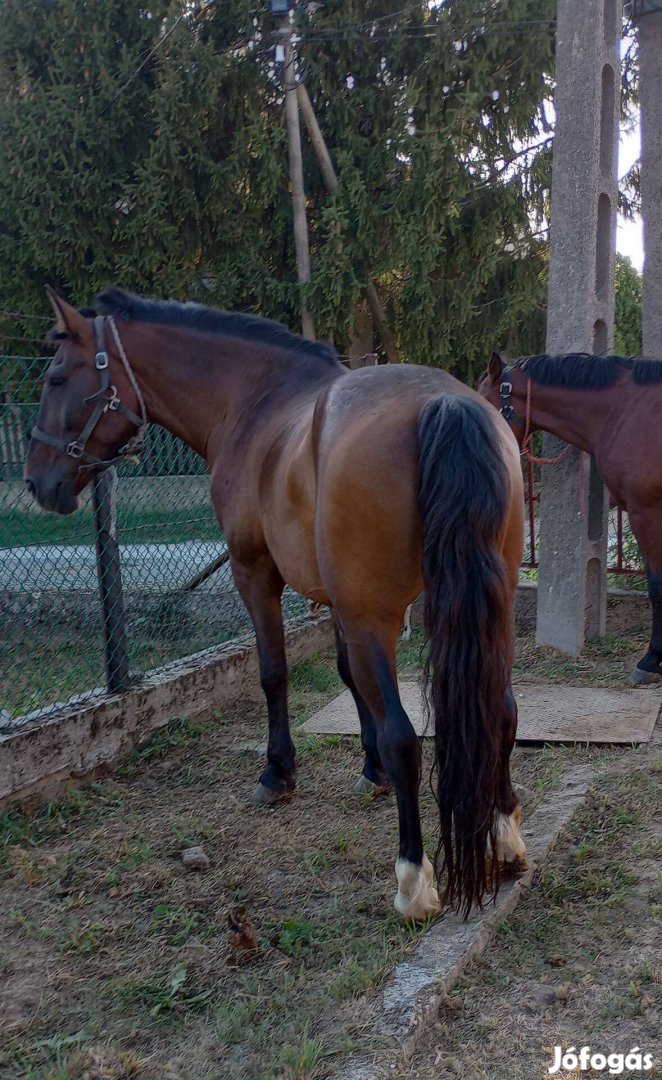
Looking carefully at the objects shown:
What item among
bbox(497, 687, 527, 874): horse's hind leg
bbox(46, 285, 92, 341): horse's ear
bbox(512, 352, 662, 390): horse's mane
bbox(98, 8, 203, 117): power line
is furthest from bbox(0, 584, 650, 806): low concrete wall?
bbox(98, 8, 203, 117): power line

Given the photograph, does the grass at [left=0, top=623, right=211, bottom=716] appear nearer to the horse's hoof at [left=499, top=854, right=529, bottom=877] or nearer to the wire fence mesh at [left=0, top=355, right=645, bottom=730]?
the wire fence mesh at [left=0, top=355, right=645, bottom=730]

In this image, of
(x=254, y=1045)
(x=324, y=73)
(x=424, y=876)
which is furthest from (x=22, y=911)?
(x=324, y=73)

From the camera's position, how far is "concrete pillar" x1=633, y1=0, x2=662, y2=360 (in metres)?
7.57

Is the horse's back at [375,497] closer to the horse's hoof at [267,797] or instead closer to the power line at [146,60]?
the horse's hoof at [267,797]

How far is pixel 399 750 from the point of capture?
2.71 meters

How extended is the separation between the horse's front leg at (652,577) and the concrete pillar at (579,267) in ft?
1.76

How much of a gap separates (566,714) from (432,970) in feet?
8.62

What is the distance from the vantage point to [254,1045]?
2.27 meters

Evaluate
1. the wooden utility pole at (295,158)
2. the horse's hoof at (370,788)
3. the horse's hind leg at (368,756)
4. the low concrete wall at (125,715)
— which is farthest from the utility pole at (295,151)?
the horse's hoof at (370,788)

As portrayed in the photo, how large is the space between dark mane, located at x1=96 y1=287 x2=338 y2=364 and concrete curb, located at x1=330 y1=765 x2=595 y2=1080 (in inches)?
94.1

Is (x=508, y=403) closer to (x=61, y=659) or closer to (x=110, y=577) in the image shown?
(x=110, y=577)

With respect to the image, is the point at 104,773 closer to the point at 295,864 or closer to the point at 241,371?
the point at 295,864

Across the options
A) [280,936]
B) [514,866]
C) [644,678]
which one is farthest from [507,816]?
[644,678]

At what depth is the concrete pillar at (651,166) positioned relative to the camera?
298 inches
